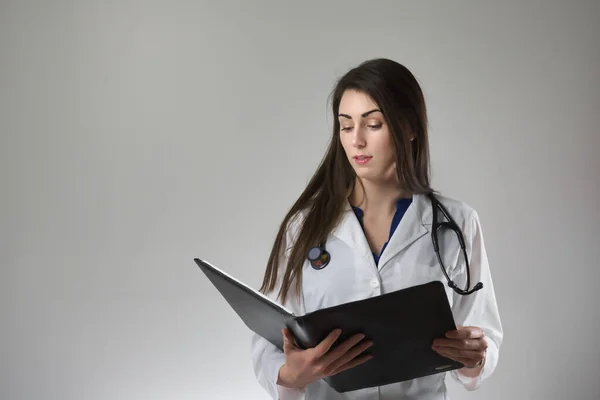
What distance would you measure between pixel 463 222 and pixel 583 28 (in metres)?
1.79

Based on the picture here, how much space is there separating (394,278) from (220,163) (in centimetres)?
139

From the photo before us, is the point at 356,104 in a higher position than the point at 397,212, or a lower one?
higher

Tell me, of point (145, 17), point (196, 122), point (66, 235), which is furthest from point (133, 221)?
point (145, 17)

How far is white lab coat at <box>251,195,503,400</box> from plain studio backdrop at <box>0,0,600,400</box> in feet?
3.97

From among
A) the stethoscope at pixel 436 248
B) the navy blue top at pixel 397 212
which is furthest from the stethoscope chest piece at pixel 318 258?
the navy blue top at pixel 397 212

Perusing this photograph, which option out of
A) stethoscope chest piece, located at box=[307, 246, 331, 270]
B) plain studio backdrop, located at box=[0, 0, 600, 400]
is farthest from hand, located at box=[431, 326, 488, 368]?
plain studio backdrop, located at box=[0, 0, 600, 400]

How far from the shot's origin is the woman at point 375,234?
58.3 inches

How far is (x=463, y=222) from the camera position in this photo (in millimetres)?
1564

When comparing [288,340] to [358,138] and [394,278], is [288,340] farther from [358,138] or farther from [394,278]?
[358,138]

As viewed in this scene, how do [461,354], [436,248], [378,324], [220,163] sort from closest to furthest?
1. [378,324]
2. [461,354]
3. [436,248]
4. [220,163]

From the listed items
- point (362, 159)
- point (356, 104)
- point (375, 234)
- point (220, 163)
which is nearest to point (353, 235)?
point (375, 234)

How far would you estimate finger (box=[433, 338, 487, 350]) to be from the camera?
1.25 metres

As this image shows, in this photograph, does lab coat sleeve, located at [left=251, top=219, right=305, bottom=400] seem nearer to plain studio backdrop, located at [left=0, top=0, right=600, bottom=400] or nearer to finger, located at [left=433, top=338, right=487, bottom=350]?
finger, located at [left=433, top=338, right=487, bottom=350]

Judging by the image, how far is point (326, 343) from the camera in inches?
48.1
